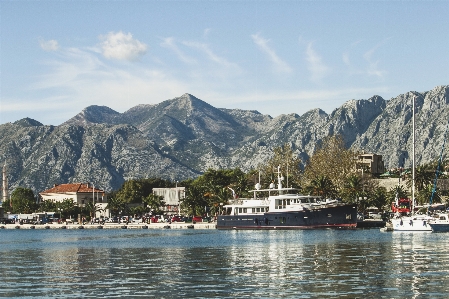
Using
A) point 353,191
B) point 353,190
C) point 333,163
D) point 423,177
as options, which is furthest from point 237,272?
point 333,163

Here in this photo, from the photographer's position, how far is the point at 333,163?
16338 centimetres

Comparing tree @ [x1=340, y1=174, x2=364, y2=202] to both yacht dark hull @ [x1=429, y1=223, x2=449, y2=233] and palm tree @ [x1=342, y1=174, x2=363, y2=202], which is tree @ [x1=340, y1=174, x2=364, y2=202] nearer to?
palm tree @ [x1=342, y1=174, x2=363, y2=202]

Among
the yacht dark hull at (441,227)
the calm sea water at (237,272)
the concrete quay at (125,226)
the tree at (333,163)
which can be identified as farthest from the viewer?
the tree at (333,163)

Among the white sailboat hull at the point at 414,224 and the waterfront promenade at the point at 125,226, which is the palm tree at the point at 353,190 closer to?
the waterfront promenade at the point at 125,226

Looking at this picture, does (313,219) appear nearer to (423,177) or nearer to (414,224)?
(414,224)

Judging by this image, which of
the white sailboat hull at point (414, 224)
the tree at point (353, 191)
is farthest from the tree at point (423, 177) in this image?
the white sailboat hull at point (414, 224)

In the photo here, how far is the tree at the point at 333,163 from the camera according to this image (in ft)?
529

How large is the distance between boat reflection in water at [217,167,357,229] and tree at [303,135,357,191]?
1248 inches

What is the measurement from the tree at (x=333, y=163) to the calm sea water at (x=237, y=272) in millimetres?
87717

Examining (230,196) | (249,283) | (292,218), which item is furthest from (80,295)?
(230,196)

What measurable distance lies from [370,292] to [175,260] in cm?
2524

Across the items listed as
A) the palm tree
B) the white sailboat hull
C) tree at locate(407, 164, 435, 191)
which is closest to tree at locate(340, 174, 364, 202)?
the palm tree

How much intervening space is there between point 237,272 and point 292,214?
72474 mm

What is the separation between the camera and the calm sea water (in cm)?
3859
